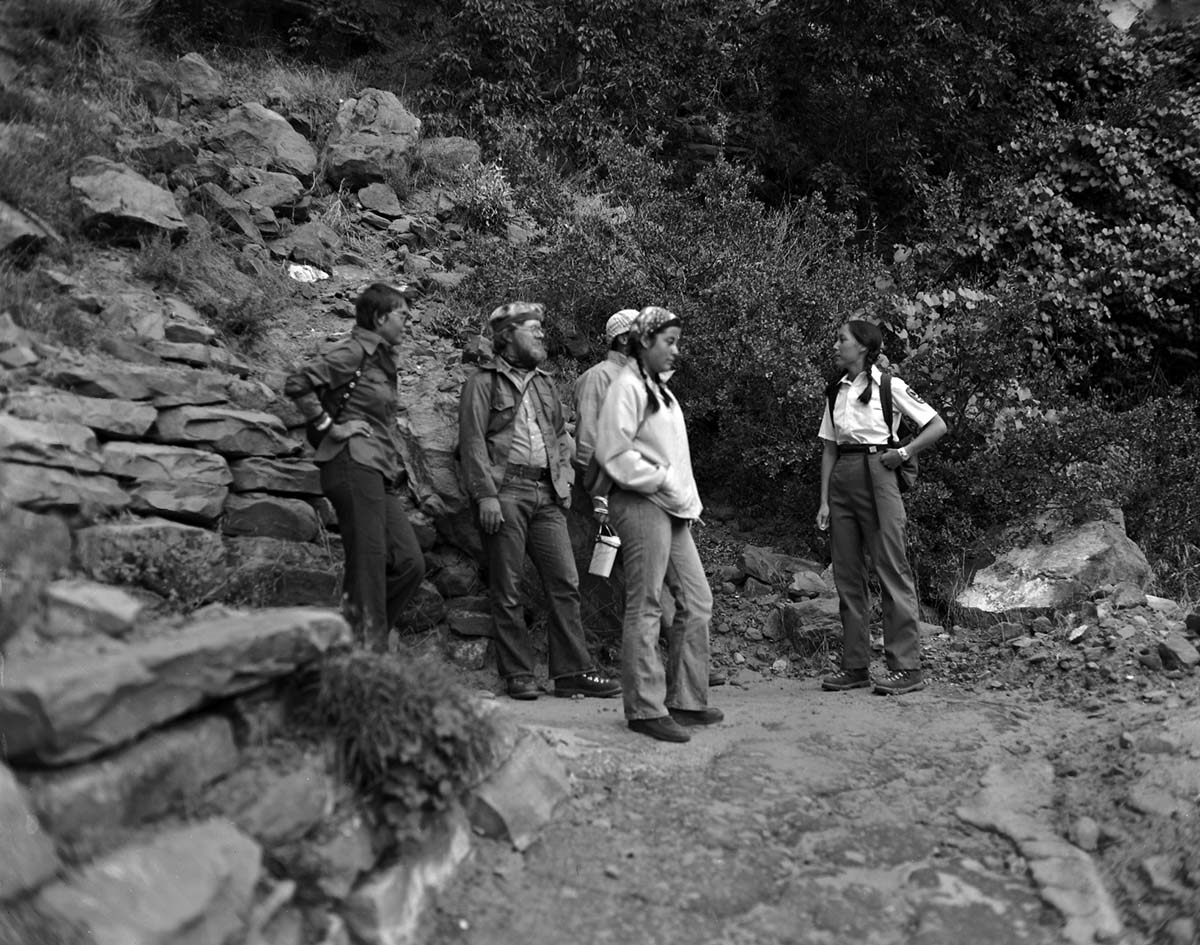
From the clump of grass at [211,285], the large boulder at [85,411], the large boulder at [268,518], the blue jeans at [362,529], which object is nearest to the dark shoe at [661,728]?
the blue jeans at [362,529]

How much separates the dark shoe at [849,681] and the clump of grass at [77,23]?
790 cm

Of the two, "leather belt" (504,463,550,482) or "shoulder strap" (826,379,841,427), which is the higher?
"shoulder strap" (826,379,841,427)

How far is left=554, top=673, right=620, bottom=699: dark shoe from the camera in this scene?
20.9 ft

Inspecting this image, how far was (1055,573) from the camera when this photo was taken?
7.72m

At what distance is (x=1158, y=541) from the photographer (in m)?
9.05

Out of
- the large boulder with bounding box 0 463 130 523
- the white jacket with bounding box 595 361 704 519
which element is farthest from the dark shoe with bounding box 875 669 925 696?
the large boulder with bounding box 0 463 130 523

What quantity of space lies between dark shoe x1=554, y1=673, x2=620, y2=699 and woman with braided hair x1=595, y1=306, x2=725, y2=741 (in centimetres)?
82

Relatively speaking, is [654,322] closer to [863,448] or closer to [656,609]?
[656,609]

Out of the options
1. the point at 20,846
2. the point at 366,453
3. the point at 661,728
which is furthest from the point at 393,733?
the point at 366,453

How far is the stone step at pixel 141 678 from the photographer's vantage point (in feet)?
9.28

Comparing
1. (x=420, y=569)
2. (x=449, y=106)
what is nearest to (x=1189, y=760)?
(x=420, y=569)

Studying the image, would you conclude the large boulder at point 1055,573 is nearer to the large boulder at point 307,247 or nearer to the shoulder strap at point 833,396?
the shoulder strap at point 833,396

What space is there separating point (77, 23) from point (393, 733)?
8.45 m

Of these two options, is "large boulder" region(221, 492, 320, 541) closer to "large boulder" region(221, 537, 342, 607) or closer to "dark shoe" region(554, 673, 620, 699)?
"large boulder" region(221, 537, 342, 607)
